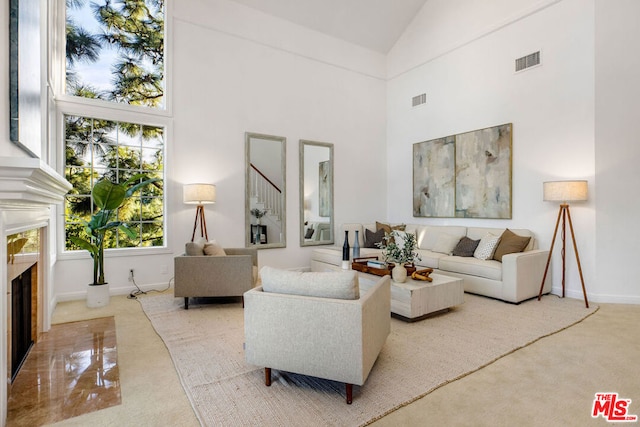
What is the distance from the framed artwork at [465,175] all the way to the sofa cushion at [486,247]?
588mm

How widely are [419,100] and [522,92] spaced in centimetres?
195

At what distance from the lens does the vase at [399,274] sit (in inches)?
147

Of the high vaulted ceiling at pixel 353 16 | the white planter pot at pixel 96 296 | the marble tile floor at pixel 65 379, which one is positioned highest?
the high vaulted ceiling at pixel 353 16

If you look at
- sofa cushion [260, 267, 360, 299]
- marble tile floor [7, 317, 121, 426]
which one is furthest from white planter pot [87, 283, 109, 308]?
sofa cushion [260, 267, 360, 299]

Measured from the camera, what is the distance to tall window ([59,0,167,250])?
15.1ft

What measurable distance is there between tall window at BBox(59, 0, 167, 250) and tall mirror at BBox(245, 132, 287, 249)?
4.35 ft

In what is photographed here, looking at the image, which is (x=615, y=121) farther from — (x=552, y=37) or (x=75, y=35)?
(x=75, y=35)

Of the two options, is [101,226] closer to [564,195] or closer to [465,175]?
[465,175]

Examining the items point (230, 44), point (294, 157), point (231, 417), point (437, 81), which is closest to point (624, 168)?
point (437, 81)

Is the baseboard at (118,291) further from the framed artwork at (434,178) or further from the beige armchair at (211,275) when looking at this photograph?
the framed artwork at (434,178)

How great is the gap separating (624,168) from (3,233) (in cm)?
601

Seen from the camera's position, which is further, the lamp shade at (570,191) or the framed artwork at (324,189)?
the framed artwork at (324,189)

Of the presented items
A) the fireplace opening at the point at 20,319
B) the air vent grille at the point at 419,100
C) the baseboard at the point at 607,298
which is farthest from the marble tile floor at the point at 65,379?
the air vent grille at the point at 419,100

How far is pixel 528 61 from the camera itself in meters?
5.02
